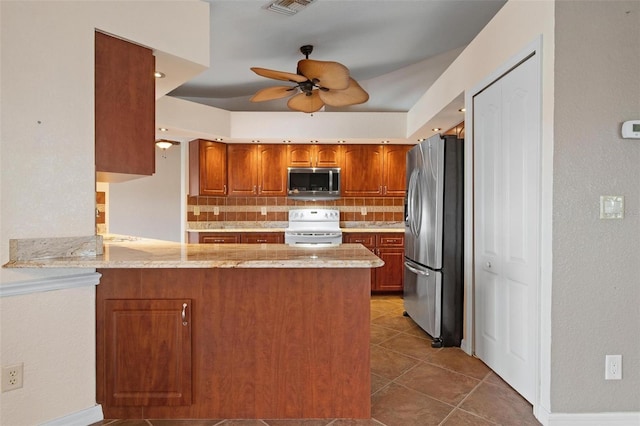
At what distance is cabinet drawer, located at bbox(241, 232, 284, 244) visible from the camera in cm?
511

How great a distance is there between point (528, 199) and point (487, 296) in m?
0.84

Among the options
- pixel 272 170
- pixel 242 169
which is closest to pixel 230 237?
pixel 242 169

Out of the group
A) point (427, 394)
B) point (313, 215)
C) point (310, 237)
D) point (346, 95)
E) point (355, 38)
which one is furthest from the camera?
point (313, 215)

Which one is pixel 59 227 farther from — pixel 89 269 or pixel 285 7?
pixel 285 7

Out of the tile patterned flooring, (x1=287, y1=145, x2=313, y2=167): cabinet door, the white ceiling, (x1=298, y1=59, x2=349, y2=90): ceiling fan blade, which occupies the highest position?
the white ceiling

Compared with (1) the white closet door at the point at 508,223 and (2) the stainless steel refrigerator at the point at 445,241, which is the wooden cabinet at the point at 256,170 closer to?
(2) the stainless steel refrigerator at the point at 445,241

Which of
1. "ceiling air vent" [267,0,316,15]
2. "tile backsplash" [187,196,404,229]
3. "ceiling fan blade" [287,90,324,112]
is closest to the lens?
"ceiling air vent" [267,0,316,15]

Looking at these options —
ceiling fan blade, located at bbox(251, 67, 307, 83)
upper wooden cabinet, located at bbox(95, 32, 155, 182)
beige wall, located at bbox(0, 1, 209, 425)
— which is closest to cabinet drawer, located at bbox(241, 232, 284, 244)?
ceiling fan blade, located at bbox(251, 67, 307, 83)

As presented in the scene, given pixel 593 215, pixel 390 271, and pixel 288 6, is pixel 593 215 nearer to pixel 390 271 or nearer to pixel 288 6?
pixel 288 6

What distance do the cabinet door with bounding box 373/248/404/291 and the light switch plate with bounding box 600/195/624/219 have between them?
10.6 feet

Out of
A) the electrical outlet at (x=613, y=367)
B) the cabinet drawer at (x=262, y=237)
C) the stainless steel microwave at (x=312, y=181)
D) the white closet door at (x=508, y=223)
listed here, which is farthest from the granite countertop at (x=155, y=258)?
the stainless steel microwave at (x=312, y=181)

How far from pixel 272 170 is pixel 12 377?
3.94m

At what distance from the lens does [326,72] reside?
2.74m

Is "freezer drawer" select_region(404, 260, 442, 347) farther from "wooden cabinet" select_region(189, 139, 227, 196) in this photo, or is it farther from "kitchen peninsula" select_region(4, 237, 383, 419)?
"wooden cabinet" select_region(189, 139, 227, 196)
